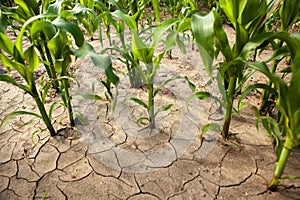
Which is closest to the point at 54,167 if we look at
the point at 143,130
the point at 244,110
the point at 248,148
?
the point at 143,130

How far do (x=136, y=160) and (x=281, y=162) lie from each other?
66cm

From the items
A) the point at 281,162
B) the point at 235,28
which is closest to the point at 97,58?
the point at 235,28

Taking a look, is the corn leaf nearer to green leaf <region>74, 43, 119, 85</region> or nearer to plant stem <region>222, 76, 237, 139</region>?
green leaf <region>74, 43, 119, 85</region>

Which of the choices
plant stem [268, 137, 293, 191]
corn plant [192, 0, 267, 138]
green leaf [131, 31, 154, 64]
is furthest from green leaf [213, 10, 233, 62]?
plant stem [268, 137, 293, 191]

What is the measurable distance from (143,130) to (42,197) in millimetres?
617

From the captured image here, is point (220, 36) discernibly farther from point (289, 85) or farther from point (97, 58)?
point (97, 58)

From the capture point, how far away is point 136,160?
46.7 inches

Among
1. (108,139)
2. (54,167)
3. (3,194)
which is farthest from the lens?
(108,139)

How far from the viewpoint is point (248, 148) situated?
1.21 m

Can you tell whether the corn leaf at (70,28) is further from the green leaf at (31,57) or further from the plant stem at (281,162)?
the plant stem at (281,162)

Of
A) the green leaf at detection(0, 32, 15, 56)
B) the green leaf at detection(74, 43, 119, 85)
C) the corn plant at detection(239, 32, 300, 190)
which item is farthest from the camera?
the green leaf at detection(0, 32, 15, 56)

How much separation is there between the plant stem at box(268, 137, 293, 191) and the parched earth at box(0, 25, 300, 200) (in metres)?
0.05

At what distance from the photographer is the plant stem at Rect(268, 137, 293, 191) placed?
0.85m

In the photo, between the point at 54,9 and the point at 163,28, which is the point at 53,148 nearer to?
the point at 54,9
